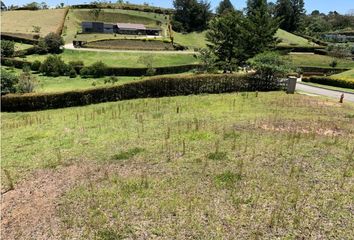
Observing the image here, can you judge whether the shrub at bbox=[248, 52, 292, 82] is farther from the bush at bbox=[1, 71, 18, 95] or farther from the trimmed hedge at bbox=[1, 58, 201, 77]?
the trimmed hedge at bbox=[1, 58, 201, 77]

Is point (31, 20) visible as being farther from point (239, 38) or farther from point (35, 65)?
point (239, 38)

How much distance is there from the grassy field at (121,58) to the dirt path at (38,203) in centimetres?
4559

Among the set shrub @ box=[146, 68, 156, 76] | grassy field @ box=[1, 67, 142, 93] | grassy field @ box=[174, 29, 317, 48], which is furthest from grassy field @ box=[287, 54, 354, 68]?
grassy field @ box=[1, 67, 142, 93]

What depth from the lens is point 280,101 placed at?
76.5 feet

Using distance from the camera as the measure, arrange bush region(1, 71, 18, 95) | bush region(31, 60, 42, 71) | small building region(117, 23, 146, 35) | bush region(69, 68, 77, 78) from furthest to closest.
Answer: small building region(117, 23, 146, 35)
bush region(31, 60, 42, 71)
bush region(69, 68, 77, 78)
bush region(1, 71, 18, 95)

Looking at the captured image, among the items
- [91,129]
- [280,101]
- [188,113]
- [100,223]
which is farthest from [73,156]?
[280,101]

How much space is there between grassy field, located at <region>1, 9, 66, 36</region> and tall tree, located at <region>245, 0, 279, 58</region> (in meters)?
48.6

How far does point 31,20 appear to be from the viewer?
8912 centimetres

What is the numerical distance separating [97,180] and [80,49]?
59311 millimetres

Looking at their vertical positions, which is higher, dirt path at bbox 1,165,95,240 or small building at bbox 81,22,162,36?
small building at bbox 81,22,162,36

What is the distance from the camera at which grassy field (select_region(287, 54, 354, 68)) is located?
59.3 metres

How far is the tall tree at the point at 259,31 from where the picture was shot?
42688 mm

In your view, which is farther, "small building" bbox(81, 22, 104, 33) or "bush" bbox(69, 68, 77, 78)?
"small building" bbox(81, 22, 104, 33)

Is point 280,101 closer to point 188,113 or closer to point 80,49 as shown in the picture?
point 188,113
